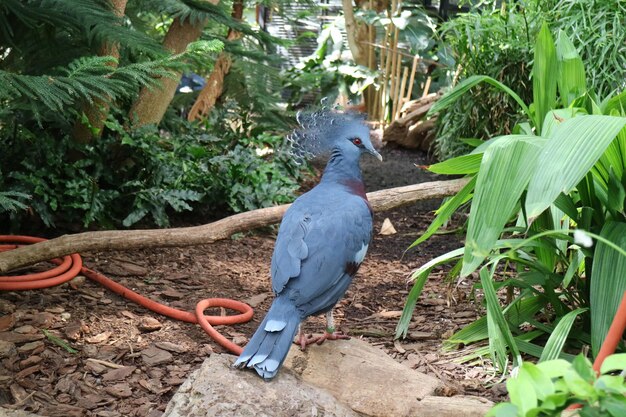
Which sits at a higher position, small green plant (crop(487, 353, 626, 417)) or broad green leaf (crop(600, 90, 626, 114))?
broad green leaf (crop(600, 90, 626, 114))

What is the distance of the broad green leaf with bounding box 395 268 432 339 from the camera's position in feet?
10.1

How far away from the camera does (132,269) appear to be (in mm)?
3740

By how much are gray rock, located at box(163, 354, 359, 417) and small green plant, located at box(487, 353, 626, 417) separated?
3.37ft

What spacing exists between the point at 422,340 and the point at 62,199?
206 cm

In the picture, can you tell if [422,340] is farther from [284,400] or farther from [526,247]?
[284,400]

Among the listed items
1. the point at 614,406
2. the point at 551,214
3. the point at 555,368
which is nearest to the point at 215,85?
the point at 551,214

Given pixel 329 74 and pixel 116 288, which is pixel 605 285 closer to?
pixel 116 288

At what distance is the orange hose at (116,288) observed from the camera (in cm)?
317

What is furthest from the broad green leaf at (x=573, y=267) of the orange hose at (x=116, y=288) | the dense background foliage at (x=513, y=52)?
the dense background foliage at (x=513, y=52)

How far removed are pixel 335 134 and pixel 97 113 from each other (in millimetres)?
1764

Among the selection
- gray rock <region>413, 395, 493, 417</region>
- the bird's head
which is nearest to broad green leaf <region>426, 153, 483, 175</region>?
the bird's head

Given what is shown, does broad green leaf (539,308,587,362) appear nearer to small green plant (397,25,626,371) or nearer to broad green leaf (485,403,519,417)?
small green plant (397,25,626,371)

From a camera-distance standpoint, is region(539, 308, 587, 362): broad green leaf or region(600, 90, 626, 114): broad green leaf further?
region(600, 90, 626, 114): broad green leaf

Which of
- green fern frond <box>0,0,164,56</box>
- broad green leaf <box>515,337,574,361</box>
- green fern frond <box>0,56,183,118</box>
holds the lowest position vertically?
broad green leaf <box>515,337,574,361</box>
